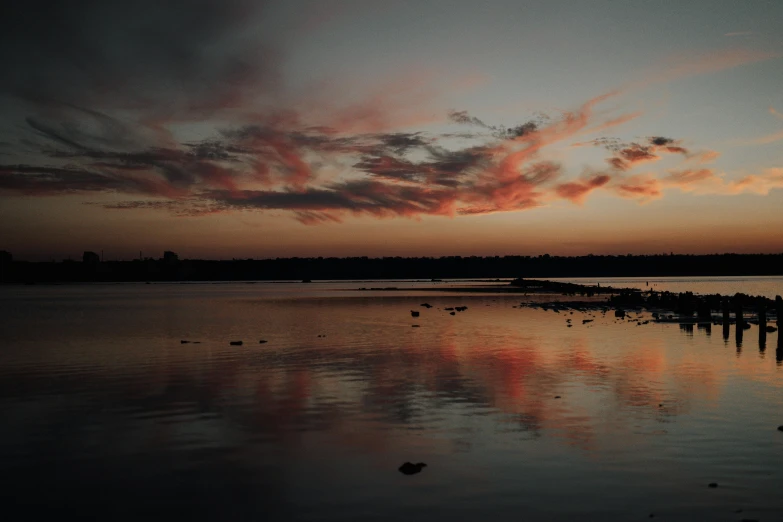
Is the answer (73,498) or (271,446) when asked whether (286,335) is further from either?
(73,498)

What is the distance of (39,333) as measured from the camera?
5294 cm

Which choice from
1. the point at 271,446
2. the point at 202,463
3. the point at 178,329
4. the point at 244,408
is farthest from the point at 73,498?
the point at 178,329

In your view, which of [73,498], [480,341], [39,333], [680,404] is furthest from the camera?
[39,333]

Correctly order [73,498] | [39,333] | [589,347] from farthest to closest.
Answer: [39,333] → [589,347] → [73,498]

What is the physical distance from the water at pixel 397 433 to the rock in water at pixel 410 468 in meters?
0.21

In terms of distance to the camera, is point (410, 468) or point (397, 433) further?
point (397, 433)

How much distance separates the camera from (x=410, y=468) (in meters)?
14.3

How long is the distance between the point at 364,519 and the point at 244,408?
1115 centimetres

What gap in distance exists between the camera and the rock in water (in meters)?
14.2

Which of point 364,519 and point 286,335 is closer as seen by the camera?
point 364,519

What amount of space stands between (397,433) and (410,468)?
3.69 metres

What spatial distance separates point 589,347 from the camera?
37812 millimetres

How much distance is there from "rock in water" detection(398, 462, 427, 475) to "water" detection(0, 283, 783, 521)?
0.67 feet

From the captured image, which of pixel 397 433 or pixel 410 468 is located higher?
pixel 410 468
